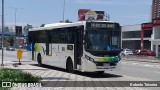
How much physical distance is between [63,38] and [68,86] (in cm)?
959

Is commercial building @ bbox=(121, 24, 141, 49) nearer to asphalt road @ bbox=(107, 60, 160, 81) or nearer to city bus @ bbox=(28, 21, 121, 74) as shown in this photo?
asphalt road @ bbox=(107, 60, 160, 81)

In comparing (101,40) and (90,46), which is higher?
(101,40)

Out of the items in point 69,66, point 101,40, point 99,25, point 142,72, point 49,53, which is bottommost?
point 142,72

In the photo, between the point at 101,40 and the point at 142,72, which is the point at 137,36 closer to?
the point at 142,72

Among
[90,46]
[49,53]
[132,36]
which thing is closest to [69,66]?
[90,46]

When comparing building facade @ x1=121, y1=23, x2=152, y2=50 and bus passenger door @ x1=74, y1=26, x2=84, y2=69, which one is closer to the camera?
bus passenger door @ x1=74, y1=26, x2=84, y2=69

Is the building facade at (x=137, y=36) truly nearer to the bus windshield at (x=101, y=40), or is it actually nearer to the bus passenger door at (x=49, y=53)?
the bus passenger door at (x=49, y=53)

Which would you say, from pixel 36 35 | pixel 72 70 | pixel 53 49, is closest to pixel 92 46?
pixel 72 70

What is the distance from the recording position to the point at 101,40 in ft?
72.3

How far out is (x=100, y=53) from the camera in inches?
862

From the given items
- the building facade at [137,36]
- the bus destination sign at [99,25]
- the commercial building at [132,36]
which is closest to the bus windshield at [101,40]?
the bus destination sign at [99,25]

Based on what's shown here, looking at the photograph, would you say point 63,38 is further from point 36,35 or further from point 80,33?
point 36,35

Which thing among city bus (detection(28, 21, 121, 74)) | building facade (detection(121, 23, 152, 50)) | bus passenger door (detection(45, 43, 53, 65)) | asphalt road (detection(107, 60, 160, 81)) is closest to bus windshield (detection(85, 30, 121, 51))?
city bus (detection(28, 21, 121, 74))

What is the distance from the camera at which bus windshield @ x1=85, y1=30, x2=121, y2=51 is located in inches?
Answer: 863
